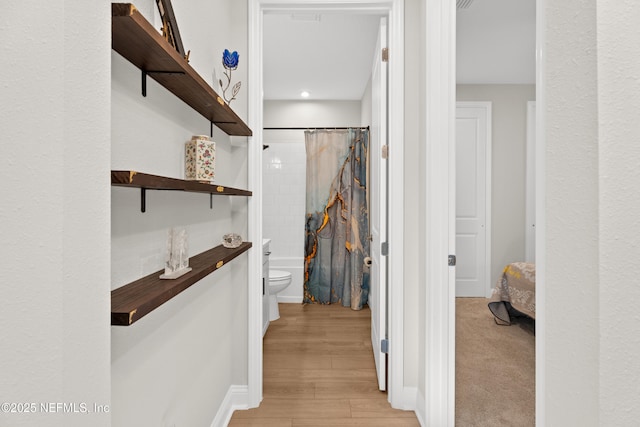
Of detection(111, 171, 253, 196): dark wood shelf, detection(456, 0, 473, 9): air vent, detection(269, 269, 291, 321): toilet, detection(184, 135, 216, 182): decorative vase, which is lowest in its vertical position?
detection(269, 269, 291, 321): toilet

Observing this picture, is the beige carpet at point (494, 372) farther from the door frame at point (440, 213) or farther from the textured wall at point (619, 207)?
the textured wall at point (619, 207)

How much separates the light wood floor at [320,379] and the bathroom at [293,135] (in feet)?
3.17

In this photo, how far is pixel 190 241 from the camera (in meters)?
1.41

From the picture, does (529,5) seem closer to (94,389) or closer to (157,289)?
(157,289)

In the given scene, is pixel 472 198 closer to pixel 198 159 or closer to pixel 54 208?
pixel 198 159

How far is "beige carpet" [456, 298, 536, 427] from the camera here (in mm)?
1929

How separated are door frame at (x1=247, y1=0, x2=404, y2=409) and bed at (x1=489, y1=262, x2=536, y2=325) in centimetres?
154

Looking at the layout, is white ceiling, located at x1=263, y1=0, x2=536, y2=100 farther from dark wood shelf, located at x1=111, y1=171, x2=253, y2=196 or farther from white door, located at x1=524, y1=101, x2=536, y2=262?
dark wood shelf, located at x1=111, y1=171, x2=253, y2=196

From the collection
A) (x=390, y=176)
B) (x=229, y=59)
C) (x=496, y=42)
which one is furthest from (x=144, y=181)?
(x=496, y=42)

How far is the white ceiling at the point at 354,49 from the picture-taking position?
105 inches

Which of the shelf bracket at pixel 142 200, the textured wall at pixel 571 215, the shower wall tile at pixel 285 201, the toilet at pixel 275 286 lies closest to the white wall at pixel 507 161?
the shower wall tile at pixel 285 201

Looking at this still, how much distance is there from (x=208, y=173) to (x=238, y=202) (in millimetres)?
680

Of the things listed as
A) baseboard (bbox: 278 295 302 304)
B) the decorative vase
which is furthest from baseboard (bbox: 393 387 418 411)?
baseboard (bbox: 278 295 302 304)

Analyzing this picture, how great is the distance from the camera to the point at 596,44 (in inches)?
22.6
